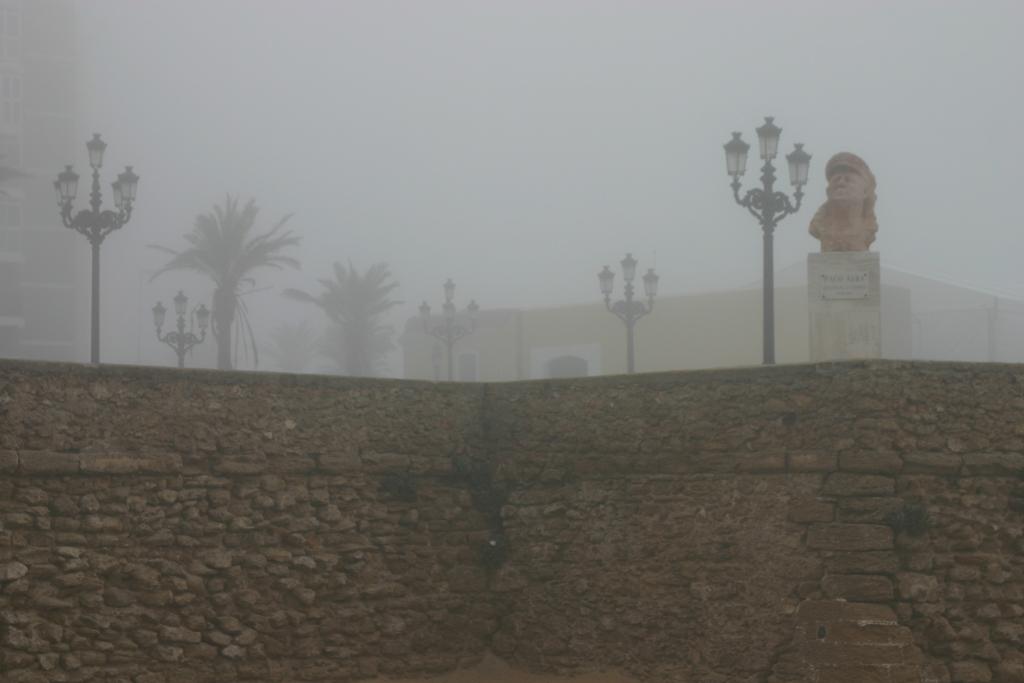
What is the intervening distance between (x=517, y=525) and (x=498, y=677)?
1051mm

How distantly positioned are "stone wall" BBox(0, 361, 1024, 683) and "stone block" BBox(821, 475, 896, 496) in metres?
0.02

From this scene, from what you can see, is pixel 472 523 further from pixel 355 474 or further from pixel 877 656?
pixel 877 656

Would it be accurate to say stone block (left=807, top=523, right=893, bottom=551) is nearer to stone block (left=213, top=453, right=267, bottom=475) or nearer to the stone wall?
the stone wall

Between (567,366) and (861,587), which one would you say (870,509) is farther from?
(567,366)

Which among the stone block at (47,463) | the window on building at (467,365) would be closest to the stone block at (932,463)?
the stone block at (47,463)

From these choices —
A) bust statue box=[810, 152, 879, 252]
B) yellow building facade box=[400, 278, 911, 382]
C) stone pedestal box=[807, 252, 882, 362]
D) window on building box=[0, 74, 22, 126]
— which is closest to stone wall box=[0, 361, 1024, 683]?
stone pedestal box=[807, 252, 882, 362]

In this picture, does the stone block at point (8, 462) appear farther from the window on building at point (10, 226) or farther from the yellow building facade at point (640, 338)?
the window on building at point (10, 226)

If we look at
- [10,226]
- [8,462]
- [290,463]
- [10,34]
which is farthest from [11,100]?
[8,462]

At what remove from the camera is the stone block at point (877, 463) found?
9.22 m

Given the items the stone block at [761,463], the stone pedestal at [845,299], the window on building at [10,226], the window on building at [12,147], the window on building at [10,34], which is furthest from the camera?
the window on building at [10,34]

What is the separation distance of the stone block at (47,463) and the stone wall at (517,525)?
2cm

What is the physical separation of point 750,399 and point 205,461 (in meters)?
3.52

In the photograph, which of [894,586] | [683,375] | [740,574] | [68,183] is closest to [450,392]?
[683,375]

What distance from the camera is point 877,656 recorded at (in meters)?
8.99
